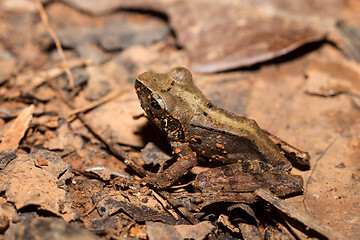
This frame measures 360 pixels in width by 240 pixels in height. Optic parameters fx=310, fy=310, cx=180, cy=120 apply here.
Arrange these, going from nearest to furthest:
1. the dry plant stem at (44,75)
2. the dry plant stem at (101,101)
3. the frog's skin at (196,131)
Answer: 1. the frog's skin at (196,131)
2. the dry plant stem at (101,101)
3. the dry plant stem at (44,75)

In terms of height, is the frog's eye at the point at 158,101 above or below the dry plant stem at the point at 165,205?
above

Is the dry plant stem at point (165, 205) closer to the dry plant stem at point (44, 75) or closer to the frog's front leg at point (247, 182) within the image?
the frog's front leg at point (247, 182)

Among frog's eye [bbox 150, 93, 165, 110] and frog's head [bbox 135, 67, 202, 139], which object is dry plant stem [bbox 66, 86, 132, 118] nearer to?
frog's head [bbox 135, 67, 202, 139]

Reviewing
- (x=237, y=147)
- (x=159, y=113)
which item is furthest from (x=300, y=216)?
(x=159, y=113)

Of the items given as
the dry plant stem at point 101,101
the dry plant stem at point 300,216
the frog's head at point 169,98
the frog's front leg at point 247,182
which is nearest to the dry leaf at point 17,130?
the dry plant stem at point 101,101

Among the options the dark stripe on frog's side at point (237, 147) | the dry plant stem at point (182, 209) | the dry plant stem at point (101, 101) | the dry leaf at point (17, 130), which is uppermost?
the dark stripe on frog's side at point (237, 147)

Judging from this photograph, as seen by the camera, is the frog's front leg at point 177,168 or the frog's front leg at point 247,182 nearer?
the frog's front leg at point 247,182

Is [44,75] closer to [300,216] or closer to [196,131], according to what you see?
[196,131]

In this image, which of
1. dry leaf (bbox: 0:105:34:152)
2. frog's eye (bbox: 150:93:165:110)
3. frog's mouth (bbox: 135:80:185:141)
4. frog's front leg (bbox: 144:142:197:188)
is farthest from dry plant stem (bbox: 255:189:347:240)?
dry leaf (bbox: 0:105:34:152)
